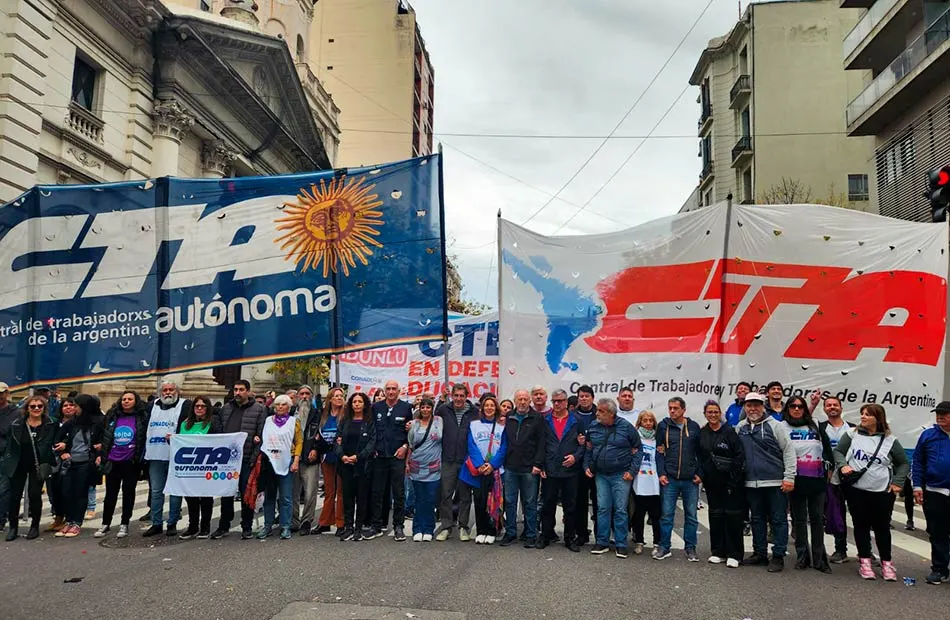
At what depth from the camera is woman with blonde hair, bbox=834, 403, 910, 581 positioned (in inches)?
265

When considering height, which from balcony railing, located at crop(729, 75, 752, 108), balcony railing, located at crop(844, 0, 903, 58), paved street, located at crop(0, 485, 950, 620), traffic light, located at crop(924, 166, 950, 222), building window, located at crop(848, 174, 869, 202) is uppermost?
balcony railing, located at crop(729, 75, 752, 108)

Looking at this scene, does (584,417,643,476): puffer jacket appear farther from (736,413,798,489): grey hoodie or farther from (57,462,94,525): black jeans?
(57,462,94,525): black jeans

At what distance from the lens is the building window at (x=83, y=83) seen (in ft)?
56.5

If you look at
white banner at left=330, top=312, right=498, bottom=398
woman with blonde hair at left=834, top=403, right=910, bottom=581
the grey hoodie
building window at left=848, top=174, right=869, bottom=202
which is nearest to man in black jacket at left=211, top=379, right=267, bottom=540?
white banner at left=330, top=312, right=498, bottom=398

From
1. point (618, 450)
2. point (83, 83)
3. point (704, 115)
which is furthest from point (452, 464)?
point (704, 115)

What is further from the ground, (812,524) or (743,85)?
(743,85)

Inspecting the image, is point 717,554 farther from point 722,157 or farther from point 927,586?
point 722,157

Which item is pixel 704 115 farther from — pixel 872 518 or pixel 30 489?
pixel 30 489

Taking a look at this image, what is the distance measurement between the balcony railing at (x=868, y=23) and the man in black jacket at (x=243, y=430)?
902 inches

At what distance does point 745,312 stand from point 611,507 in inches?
104

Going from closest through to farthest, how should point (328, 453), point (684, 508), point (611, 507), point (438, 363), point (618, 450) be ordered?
point (684, 508), point (618, 450), point (611, 507), point (328, 453), point (438, 363)

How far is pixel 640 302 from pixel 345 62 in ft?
187

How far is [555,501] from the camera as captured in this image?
780 cm

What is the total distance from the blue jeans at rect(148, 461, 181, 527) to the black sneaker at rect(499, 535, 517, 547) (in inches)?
150
